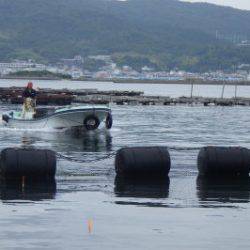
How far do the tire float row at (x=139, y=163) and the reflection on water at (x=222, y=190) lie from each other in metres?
0.40

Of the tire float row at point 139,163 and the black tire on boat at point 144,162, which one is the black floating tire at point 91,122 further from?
the black tire on boat at point 144,162

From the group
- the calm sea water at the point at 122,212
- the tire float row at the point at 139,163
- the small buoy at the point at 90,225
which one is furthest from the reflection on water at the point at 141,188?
the small buoy at the point at 90,225

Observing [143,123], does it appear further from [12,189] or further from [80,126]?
[12,189]

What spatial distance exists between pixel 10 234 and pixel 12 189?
19.3ft

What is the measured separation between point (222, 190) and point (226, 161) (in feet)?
7.13

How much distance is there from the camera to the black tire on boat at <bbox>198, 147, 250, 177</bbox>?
26375 mm

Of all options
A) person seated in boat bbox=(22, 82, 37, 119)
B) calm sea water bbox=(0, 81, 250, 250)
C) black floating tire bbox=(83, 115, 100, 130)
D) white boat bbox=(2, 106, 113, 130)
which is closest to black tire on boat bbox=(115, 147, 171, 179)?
calm sea water bbox=(0, 81, 250, 250)

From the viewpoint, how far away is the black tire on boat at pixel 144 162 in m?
26.0

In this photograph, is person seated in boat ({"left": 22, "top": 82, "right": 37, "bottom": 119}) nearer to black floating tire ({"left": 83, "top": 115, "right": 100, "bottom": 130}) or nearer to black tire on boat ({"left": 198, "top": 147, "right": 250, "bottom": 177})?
black floating tire ({"left": 83, "top": 115, "right": 100, "bottom": 130})

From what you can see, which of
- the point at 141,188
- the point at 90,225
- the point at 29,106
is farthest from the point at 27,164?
the point at 29,106

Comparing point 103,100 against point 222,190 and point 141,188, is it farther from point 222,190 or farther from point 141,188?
point 222,190

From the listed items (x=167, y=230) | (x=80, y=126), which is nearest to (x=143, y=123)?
(x=80, y=126)

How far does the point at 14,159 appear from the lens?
24.6 m

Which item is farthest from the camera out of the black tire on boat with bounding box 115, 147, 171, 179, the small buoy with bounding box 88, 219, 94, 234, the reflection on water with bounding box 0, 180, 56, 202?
the black tire on boat with bounding box 115, 147, 171, 179
